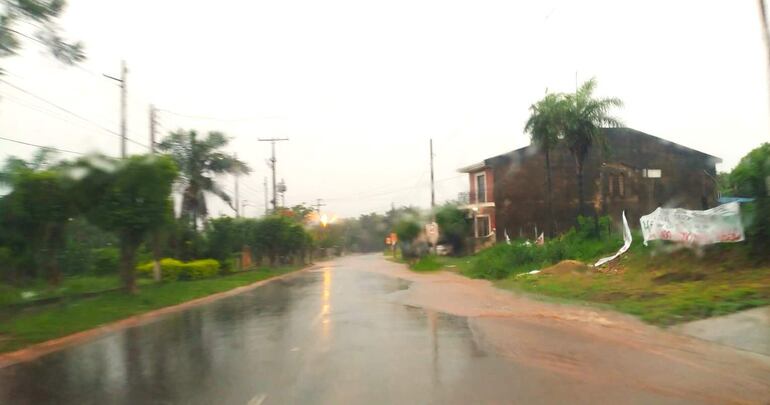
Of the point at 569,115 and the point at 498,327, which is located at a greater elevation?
the point at 569,115

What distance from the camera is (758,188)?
59.1 feet

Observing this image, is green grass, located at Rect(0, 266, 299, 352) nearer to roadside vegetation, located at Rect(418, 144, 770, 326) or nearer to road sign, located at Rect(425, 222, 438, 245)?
roadside vegetation, located at Rect(418, 144, 770, 326)

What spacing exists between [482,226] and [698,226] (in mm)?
32188

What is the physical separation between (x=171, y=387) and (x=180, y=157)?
32918 mm

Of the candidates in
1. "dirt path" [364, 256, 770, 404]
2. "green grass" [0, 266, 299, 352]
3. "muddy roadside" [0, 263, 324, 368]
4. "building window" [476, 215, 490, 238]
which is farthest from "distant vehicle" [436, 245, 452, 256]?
"dirt path" [364, 256, 770, 404]

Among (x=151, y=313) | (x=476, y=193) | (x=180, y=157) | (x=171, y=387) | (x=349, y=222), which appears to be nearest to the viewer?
(x=171, y=387)

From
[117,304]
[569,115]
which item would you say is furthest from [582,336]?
[569,115]

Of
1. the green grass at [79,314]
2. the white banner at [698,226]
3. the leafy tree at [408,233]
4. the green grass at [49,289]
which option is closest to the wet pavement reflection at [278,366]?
the green grass at [79,314]

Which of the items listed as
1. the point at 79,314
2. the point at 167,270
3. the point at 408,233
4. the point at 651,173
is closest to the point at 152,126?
the point at 167,270

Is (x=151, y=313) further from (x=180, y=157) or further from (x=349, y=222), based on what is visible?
(x=349, y=222)

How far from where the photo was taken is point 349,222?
468ft

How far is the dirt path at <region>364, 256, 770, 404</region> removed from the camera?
25.1 ft

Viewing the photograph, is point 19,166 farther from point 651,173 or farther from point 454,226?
point 651,173

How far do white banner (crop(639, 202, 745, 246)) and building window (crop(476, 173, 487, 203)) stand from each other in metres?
27.6
